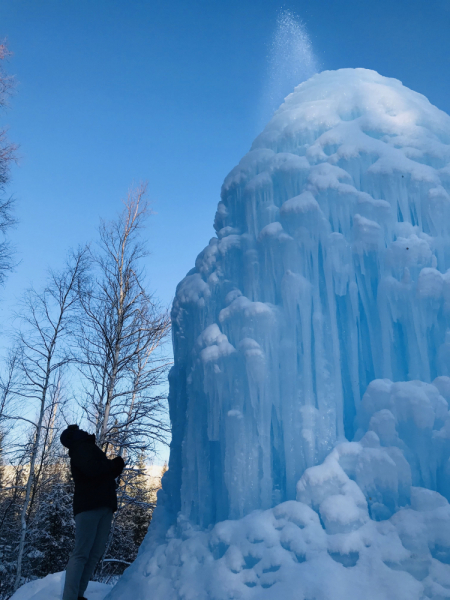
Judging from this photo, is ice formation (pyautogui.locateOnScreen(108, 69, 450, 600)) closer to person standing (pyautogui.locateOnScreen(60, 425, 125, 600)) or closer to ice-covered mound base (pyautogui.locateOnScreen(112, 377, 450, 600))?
ice-covered mound base (pyautogui.locateOnScreen(112, 377, 450, 600))

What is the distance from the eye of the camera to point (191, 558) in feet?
10.5

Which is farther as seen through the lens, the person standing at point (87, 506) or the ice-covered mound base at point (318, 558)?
the person standing at point (87, 506)

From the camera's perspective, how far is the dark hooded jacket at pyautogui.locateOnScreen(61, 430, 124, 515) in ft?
8.80

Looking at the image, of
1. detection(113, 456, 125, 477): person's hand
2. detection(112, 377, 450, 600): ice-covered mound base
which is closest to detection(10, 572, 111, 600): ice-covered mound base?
detection(112, 377, 450, 600): ice-covered mound base

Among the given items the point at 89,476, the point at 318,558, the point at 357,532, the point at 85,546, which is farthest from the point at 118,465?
the point at 357,532

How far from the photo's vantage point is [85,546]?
2596 mm

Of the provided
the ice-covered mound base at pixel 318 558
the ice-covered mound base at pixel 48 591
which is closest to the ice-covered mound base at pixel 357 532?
the ice-covered mound base at pixel 318 558

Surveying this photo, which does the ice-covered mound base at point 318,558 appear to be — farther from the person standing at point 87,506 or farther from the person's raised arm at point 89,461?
the person's raised arm at point 89,461

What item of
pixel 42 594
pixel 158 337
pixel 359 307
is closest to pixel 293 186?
pixel 359 307

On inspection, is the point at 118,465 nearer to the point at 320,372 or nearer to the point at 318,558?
the point at 318,558

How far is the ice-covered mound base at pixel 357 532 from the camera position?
249cm

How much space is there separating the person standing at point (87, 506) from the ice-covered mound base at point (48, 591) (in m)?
0.86

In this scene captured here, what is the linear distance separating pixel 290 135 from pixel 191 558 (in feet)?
13.1

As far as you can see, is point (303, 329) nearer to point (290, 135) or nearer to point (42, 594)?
point (290, 135)
